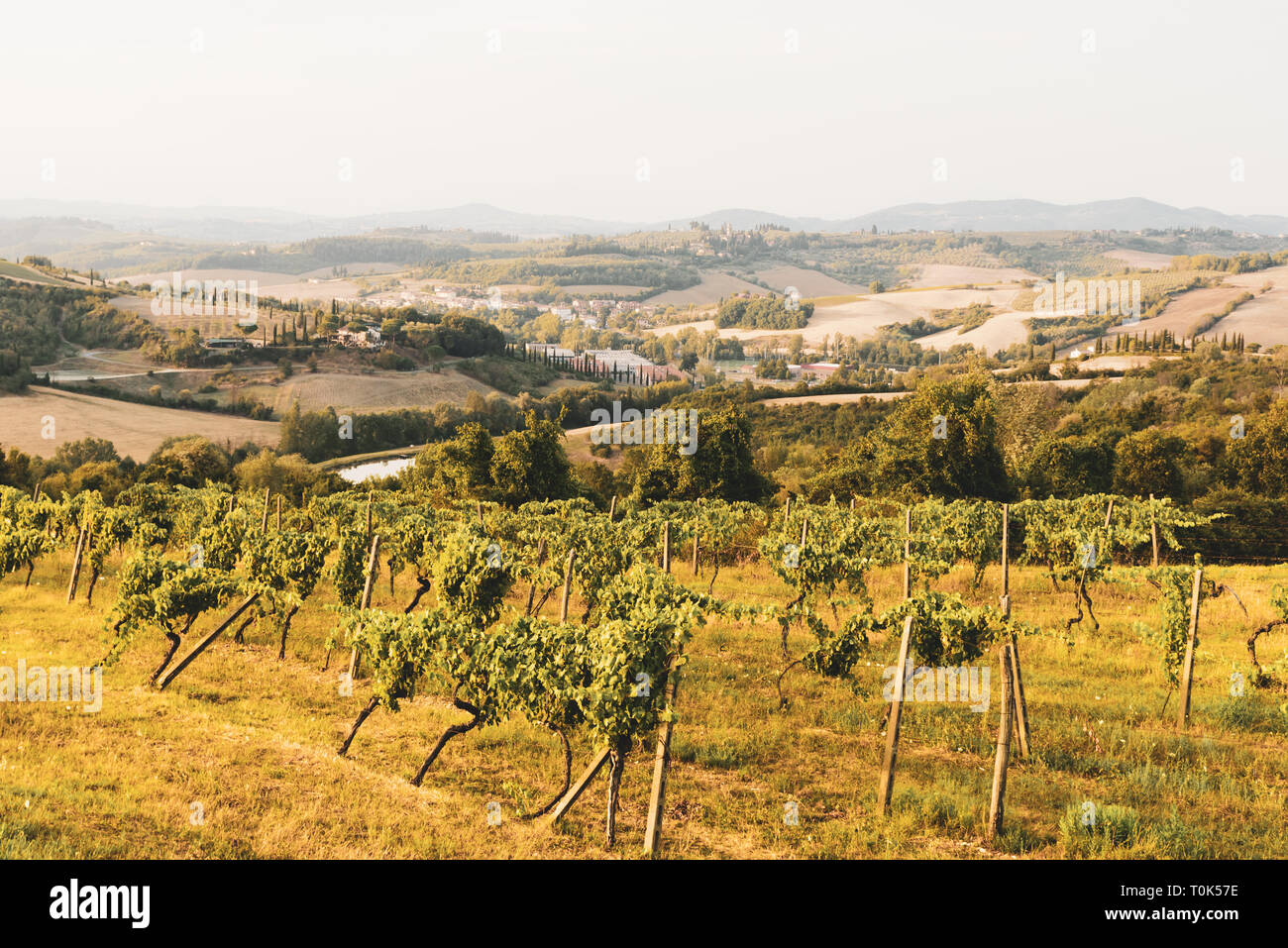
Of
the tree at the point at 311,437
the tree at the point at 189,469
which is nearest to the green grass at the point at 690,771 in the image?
the tree at the point at 189,469

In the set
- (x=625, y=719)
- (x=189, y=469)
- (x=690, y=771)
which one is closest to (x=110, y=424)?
(x=189, y=469)

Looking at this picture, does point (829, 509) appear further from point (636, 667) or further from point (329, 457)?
point (329, 457)

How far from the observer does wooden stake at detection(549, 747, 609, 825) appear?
411 inches

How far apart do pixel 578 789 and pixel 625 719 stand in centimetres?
122

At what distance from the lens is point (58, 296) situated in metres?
143

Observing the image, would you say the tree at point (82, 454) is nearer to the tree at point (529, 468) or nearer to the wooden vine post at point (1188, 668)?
the tree at point (529, 468)

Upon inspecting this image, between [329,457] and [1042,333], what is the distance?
553ft

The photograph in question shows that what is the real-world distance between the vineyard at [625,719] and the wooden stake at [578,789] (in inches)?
2.3

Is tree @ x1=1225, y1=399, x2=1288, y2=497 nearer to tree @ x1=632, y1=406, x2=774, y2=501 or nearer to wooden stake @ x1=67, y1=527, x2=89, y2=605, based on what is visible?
tree @ x1=632, y1=406, x2=774, y2=501

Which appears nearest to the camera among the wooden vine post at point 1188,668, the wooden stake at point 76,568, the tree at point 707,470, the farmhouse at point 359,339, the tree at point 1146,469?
the wooden vine post at point 1188,668

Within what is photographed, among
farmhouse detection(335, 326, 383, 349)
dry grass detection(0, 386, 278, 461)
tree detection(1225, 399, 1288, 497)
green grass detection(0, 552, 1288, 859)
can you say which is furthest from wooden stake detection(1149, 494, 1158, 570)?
farmhouse detection(335, 326, 383, 349)

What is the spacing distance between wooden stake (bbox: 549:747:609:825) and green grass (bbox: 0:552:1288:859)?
0.27 m

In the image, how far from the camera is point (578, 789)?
10.6 metres

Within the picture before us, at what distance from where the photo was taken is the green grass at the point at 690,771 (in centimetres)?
1042
